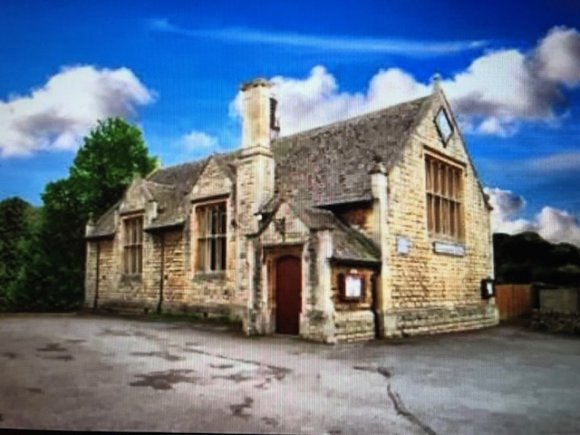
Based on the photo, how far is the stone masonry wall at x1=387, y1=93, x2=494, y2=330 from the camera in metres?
7.20

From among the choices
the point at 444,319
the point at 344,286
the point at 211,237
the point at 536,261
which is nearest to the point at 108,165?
the point at 211,237

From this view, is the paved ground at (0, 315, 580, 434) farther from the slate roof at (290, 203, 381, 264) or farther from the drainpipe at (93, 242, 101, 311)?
the drainpipe at (93, 242, 101, 311)

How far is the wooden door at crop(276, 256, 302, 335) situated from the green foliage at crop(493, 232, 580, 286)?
249 cm

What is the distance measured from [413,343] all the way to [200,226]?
13.4 ft

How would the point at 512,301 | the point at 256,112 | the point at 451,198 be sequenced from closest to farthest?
the point at 256,112, the point at 451,198, the point at 512,301

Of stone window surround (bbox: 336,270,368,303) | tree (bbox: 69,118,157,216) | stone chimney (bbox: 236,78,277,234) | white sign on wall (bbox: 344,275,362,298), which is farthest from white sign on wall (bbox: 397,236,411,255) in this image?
tree (bbox: 69,118,157,216)

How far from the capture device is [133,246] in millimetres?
10523

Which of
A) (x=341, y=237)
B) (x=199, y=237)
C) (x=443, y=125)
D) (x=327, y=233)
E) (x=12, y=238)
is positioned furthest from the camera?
(x=199, y=237)

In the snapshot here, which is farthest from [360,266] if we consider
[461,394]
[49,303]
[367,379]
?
[49,303]

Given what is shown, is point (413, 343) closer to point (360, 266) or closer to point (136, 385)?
point (360, 266)

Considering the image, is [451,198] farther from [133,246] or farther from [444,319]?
[133,246]

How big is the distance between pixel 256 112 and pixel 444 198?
123 inches

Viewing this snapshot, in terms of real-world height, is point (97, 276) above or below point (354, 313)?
above

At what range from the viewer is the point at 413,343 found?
245 inches
